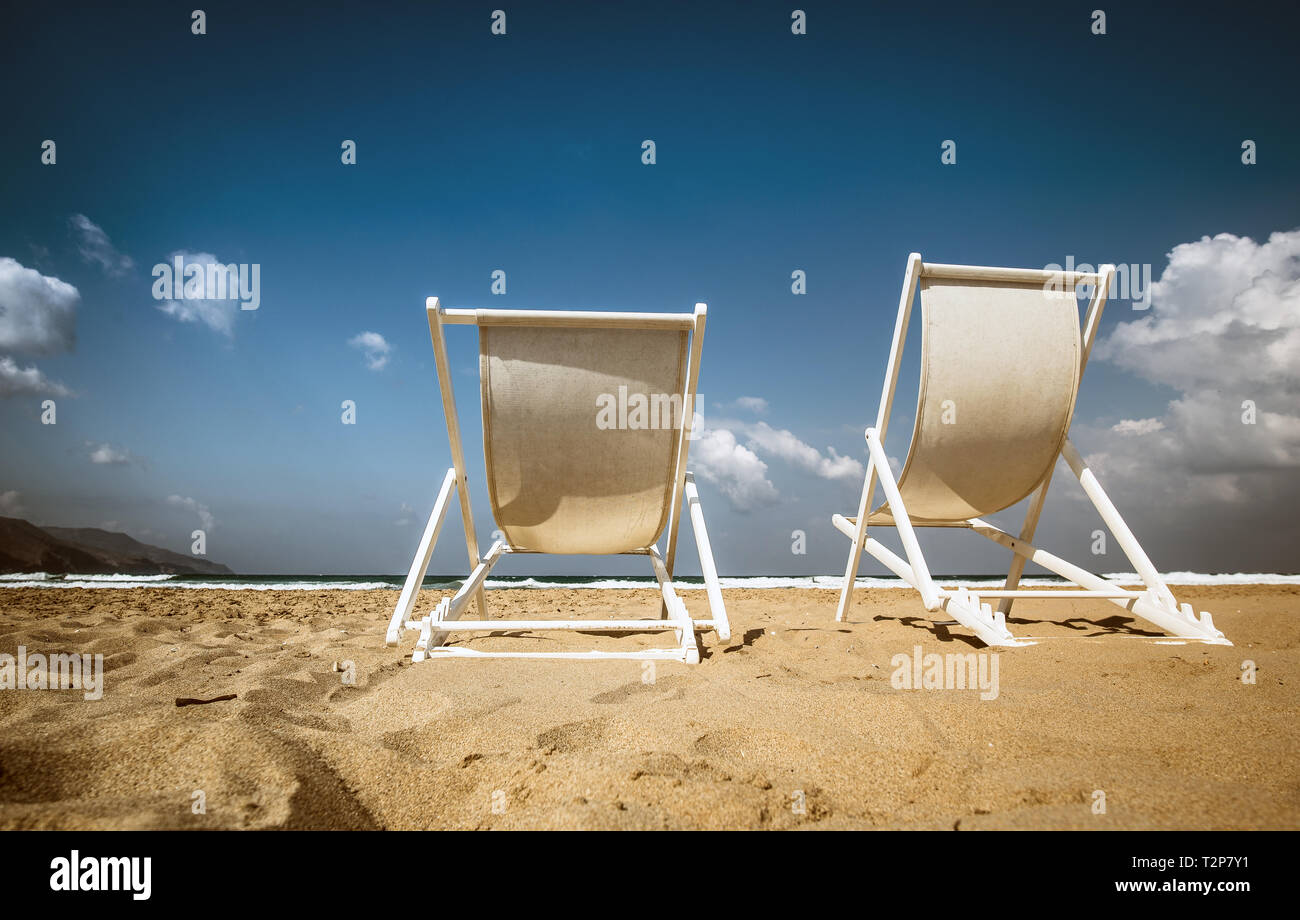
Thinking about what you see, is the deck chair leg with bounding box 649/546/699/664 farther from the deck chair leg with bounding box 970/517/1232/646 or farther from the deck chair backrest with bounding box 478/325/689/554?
the deck chair leg with bounding box 970/517/1232/646

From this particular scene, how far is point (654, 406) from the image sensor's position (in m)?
3.03

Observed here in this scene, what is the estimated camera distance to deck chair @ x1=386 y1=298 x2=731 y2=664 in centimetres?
279

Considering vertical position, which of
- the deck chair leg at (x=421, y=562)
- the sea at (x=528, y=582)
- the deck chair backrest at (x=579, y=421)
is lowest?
the sea at (x=528, y=582)

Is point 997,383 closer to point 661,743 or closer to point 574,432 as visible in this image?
point 574,432

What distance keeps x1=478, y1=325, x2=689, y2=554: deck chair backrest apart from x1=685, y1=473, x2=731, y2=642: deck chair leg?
205 millimetres

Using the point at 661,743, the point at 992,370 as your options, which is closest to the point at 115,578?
the point at 661,743

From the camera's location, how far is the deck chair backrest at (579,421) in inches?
115

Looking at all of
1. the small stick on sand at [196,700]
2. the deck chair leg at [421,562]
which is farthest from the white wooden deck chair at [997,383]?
the small stick on sand at [196,700]

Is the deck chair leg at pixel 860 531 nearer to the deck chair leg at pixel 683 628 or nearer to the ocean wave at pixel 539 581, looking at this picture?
the deck chair leg at pixel 683 628

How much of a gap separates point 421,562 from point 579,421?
42.4 inches

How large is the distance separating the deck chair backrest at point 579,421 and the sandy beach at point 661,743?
2.95ft

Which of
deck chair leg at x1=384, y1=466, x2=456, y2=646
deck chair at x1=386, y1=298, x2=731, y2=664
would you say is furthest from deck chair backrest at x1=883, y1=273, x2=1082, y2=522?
deck chair leg at x1=384, y1=466, x2=456, y2=646
